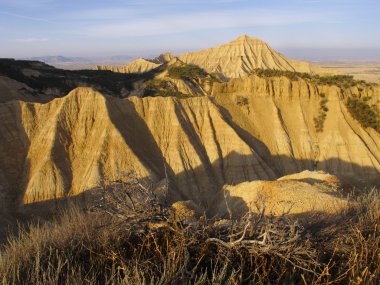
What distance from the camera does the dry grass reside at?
6273 millimetres

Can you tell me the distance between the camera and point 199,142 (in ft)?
112

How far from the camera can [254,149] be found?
35688 millimetres

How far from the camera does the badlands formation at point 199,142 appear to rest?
27.2 metres

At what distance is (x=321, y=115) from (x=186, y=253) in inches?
1398

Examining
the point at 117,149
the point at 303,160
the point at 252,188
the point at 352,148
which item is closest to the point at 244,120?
the point at 303,160

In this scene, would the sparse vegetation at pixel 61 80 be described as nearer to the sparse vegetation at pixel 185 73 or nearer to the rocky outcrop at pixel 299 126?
the sparse vegetation at pixel 185 73

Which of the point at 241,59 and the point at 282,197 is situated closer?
the point at 282,197

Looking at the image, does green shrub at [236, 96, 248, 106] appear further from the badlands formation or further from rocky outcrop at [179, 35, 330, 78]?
rocky outcrop at [179, 35, 330, 78]

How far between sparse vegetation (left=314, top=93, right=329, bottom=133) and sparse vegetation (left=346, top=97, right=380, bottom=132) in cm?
237

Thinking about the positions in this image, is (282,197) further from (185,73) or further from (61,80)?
(185,73)

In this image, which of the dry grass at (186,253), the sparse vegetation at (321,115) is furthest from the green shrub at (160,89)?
the dry grass at (186,253)

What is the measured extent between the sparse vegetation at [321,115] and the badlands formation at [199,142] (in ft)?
0.44

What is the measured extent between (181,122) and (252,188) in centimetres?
1375

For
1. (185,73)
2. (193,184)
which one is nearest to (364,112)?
(193,184)
